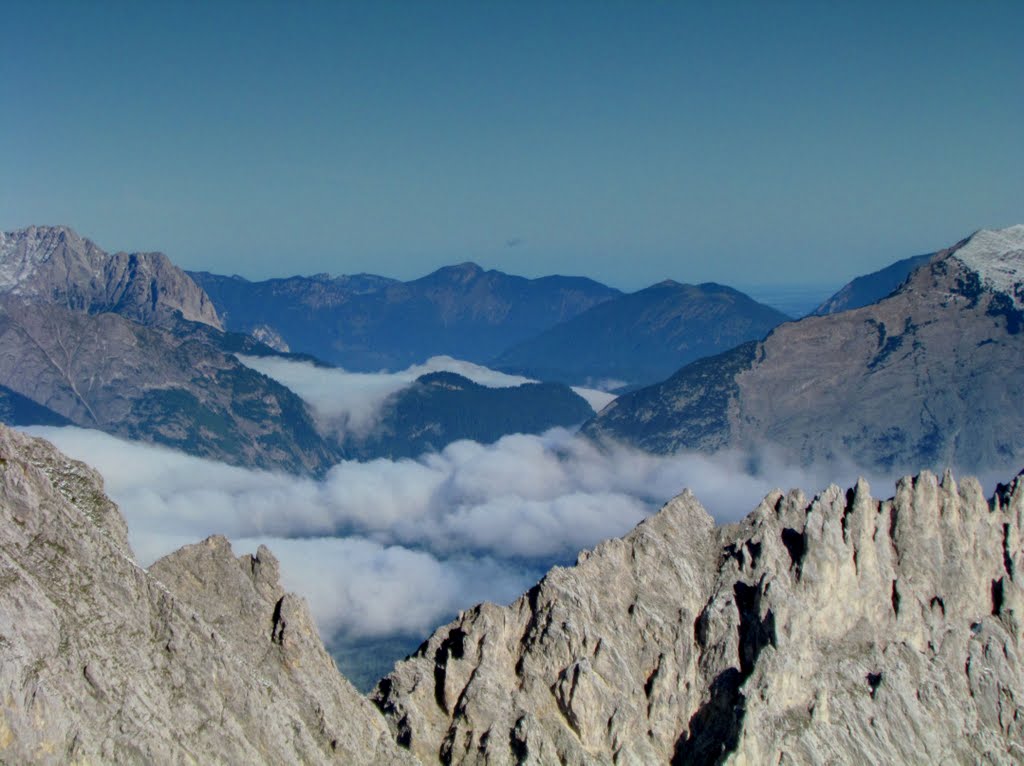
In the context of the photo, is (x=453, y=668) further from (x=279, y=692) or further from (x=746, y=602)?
(x=746, y=602)

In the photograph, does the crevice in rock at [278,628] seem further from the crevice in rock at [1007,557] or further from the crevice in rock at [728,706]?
the crevice in rock at [1007,557]

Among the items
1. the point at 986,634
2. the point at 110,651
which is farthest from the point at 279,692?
the point at 986,634

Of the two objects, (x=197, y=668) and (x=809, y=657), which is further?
(x=809, y=657)

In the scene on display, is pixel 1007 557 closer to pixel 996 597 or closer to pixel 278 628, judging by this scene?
pixel 996 597

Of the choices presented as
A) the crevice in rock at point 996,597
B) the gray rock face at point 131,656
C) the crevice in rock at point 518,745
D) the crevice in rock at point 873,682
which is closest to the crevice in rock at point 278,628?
the gray rock face at point 131,656

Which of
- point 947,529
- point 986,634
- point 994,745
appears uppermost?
point 947,529

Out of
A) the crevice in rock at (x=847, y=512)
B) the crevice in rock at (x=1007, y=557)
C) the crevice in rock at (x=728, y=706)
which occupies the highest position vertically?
the crevice in rock at (x=847, y=512)
